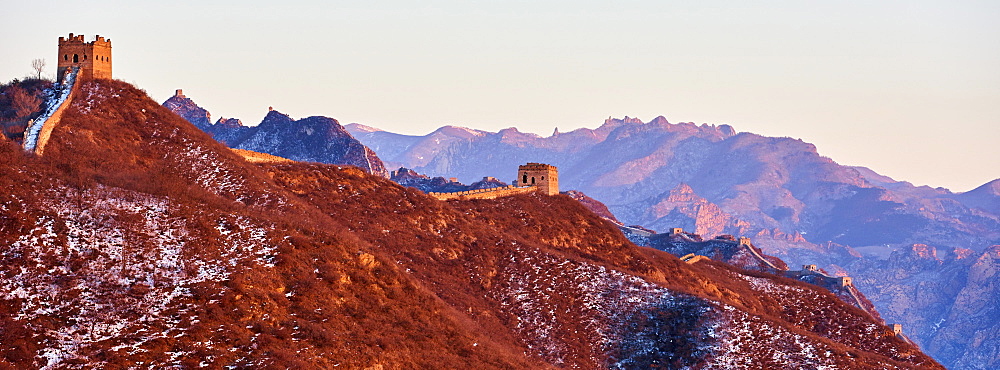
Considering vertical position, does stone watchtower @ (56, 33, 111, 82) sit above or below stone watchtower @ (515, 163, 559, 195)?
above

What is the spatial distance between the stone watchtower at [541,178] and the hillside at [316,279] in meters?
11.0

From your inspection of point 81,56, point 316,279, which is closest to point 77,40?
point 81,56

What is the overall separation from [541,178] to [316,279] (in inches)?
3398

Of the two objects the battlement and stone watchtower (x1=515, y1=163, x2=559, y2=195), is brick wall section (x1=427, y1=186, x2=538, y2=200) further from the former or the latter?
the battlement

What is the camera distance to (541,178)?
165000mm

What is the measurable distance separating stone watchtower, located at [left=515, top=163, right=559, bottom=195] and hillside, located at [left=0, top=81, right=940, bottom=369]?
36.2 feet

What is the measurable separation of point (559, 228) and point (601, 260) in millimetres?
9383

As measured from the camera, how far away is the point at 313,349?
233 ft

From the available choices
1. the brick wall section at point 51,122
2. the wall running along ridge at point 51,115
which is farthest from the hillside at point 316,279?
the wall running along ridge at point 51,115

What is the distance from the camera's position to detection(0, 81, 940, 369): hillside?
70188 mm

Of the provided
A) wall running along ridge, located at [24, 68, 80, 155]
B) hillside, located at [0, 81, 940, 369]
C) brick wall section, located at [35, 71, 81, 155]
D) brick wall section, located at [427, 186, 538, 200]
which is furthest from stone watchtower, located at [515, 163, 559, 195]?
brick wall section, located at [35, 71, 81, 155]

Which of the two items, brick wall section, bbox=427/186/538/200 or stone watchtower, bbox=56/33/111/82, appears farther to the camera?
brick wall section, bbox=427/186/538/200

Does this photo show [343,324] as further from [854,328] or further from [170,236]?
[854,328]

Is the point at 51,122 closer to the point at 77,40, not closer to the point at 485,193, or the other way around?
the point at 77,40
